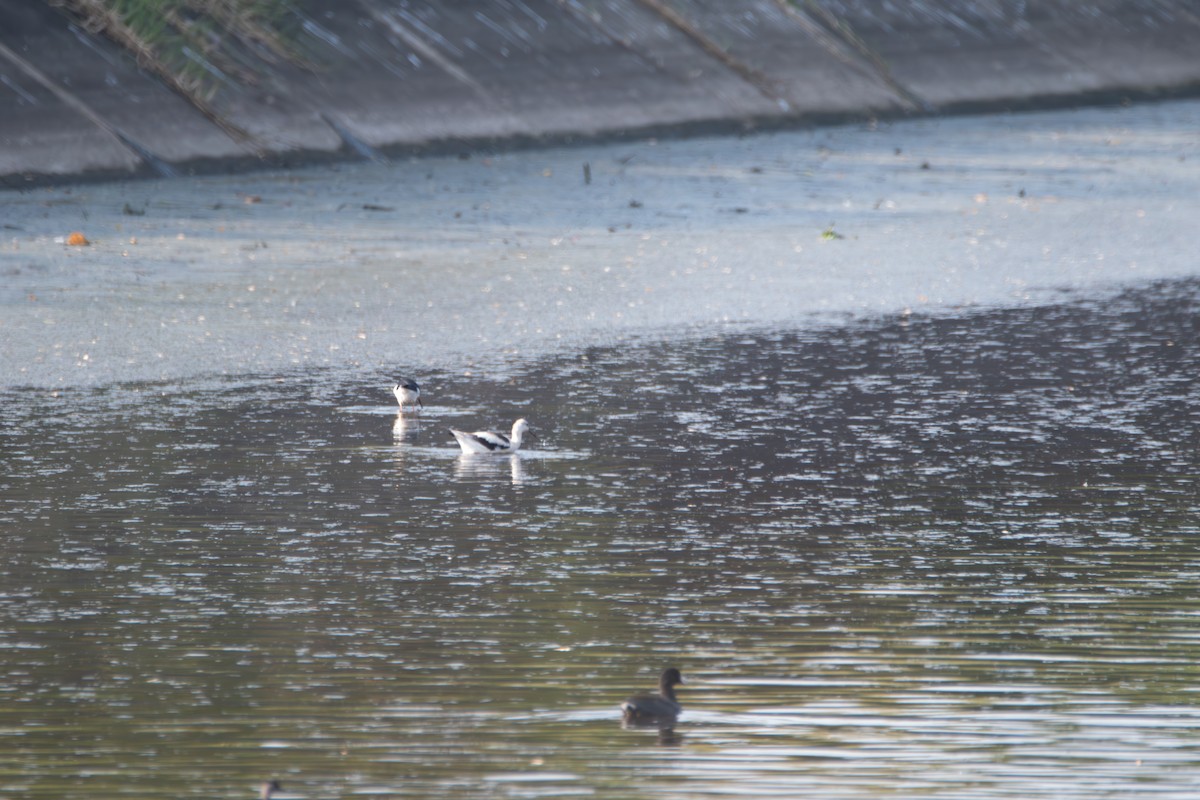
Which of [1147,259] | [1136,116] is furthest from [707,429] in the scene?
[1136,116]

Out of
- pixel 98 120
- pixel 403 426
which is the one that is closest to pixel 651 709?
pixel 403 426

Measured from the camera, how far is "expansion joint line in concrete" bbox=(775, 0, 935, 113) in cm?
2698

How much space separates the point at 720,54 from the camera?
26016 mm

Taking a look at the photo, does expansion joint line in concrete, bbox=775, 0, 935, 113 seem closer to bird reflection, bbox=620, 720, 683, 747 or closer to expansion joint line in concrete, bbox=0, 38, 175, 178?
expansion joint line in concrete, bbox=0, 38, 175, 178

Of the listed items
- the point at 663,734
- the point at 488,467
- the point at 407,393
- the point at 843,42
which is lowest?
the point at 663,734

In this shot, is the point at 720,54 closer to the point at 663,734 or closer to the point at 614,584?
the point at 614,584

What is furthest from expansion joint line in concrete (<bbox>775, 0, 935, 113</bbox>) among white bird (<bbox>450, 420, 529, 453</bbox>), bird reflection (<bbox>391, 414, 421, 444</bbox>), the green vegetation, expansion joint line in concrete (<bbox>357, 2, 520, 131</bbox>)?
white bird (<bbox>450, 420, 529, 453</bbox>)

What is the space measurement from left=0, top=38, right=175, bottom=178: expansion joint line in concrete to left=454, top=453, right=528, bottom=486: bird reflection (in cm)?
1066

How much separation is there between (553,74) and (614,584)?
1659 centimetres

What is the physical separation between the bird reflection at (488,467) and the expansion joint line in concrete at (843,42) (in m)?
17.2

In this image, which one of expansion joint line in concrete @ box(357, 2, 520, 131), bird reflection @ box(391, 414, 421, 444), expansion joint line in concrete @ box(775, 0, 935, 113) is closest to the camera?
bird reflection @ box(391, 414, 421, 444)

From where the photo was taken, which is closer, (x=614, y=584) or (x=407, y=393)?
(x=614, y=584)

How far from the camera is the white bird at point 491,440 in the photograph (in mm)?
10578

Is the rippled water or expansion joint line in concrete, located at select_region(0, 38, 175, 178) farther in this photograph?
expansion joint line in concrete, located at select_region(0, 38, 175, 178)
